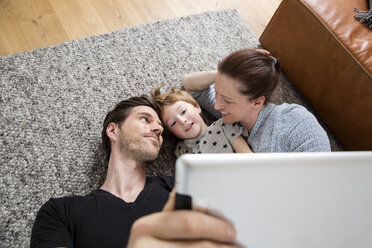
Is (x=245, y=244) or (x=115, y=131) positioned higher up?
(x=245, y=244)

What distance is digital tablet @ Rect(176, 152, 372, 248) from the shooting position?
0.24m

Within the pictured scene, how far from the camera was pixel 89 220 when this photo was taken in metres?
0.90

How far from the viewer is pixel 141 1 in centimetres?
182

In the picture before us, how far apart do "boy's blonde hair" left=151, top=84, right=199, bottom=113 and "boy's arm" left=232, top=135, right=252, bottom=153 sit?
12.2 inches

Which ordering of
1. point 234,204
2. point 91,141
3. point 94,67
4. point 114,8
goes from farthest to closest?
point 114,8
point 94,67
point 91,141
point 234,204

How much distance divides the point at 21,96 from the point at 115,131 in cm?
54

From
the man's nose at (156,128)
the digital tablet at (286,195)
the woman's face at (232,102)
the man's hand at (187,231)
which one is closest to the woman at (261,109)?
the woman's face at (232,102)

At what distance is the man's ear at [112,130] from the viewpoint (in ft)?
3.87

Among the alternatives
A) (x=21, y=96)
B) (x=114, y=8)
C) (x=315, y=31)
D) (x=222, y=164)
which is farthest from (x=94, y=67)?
(x=222, y=164)

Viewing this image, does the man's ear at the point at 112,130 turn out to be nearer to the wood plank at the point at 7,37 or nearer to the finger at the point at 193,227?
the wood plank at the point at 7,37

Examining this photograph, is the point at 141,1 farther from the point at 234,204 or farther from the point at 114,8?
the point at 234,204

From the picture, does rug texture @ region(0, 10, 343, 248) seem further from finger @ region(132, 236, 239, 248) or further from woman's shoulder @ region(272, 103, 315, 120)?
finger @ region(132, 236, 239, 248)

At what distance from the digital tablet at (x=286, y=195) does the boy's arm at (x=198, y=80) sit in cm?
105

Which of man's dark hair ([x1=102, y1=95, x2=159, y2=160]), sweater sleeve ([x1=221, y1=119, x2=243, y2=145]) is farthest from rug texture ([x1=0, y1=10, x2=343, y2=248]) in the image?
sweater sleeve ([x1=221, y1=119, x2=243, y2=145])
